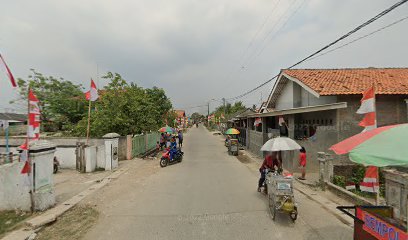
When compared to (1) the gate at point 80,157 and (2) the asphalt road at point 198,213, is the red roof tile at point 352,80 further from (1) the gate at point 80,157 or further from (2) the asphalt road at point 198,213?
(1) the gate at point 80,157

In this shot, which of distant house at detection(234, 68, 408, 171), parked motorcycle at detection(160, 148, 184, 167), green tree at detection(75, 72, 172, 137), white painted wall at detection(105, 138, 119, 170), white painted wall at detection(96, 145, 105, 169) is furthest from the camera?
green tree at detection(75, 72, 172, 137)

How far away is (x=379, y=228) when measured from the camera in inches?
131

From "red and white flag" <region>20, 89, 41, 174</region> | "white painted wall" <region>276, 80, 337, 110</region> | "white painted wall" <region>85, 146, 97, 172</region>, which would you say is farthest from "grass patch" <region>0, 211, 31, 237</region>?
"white painted wall" <region>276, 80, 337, 110</region>

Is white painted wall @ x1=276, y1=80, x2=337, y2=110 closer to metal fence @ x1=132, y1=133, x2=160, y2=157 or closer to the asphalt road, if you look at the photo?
the asphalt road

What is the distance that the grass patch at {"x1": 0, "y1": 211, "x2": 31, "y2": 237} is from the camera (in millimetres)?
5175

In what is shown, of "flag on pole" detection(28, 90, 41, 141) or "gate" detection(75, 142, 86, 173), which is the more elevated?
"flag on pole" detection(28, 90, 41, 141)

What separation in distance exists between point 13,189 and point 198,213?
198 inches

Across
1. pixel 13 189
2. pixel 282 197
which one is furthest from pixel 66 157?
pixel 282 197

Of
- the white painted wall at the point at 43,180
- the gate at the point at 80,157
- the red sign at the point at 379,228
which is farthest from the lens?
the gate at the point at 80,157

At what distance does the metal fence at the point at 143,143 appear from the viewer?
1577cm

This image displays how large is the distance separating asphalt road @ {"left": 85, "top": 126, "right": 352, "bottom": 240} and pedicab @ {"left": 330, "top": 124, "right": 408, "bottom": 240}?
1251 millimetres

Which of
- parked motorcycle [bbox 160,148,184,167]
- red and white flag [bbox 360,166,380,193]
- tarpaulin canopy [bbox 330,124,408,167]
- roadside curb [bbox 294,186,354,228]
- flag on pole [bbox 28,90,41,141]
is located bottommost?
roadside curb [bbox 294,186,354,228]

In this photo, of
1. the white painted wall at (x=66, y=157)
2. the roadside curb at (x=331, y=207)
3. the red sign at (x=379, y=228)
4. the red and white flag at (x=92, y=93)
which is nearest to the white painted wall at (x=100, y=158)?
the white painted wall at (x=66, y=157)

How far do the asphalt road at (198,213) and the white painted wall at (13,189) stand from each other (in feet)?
5.33
